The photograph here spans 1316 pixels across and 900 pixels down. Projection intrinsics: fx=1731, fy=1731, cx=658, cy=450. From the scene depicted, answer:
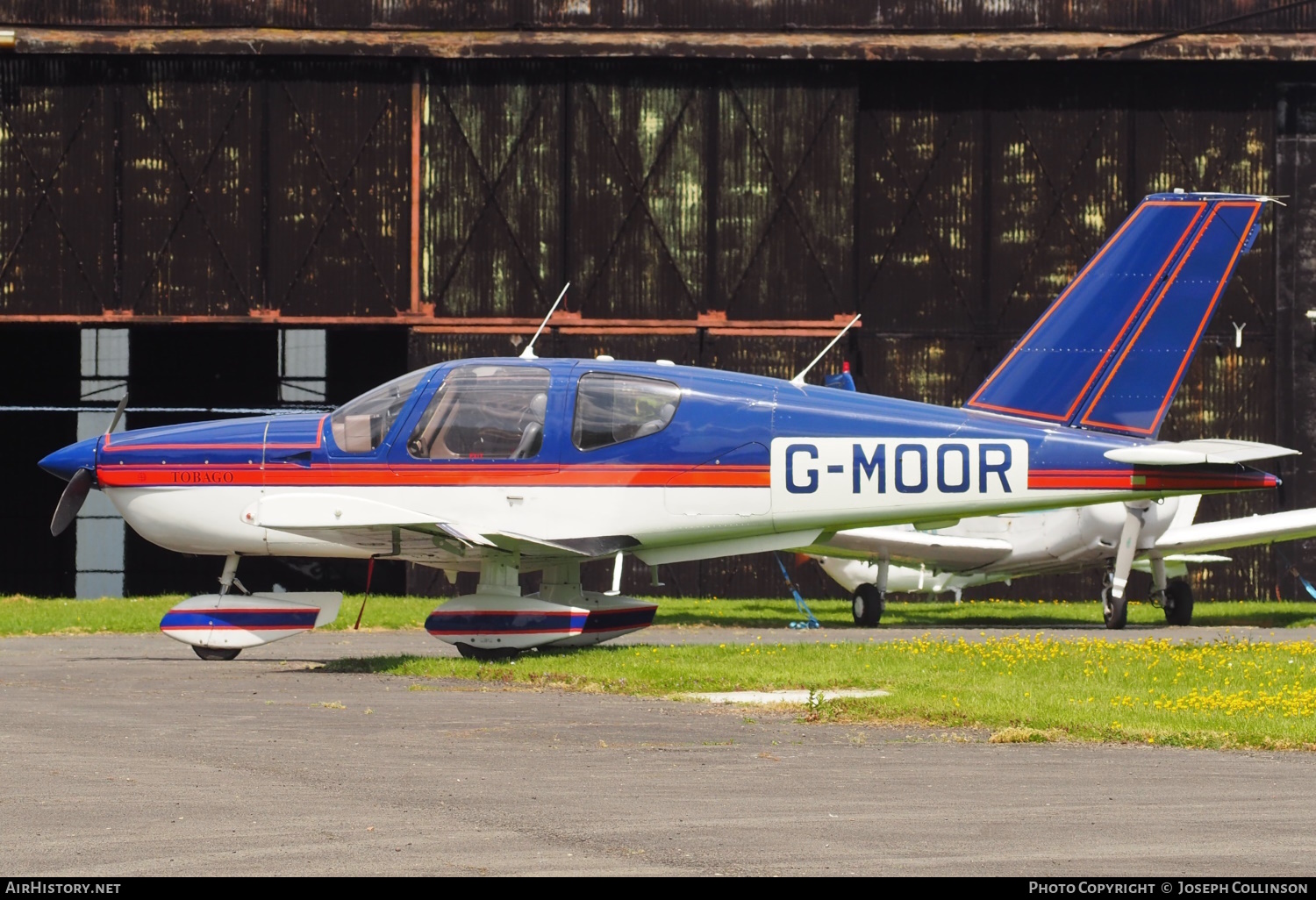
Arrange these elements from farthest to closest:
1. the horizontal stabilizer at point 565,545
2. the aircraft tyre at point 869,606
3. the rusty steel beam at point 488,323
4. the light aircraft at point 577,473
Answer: the rusty steel beam at point 488,323 → the aircraft tyre at point 869,606 → the light aircraft at point 577,473 → the horizontal stabilizer at point 565,545

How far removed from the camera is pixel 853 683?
44.4 feet

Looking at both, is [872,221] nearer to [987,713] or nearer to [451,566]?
[451,566]

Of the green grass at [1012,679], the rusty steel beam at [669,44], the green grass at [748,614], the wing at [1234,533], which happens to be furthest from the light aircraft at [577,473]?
the rusty steel beam at [669,44]

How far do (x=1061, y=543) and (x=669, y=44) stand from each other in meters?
11.8

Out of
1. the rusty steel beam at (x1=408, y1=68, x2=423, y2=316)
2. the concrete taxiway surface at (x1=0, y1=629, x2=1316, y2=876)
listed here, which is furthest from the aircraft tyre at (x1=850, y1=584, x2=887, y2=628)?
the concrete taxiway surface at (x1=0, y1=629, x2=1316, y2=876)

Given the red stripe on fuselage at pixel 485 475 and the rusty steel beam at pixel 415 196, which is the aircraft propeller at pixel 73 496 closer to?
the red stripe on fuselage at pixel 485 475

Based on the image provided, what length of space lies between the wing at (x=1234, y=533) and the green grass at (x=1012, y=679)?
7006 millimetres

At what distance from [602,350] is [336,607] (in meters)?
15.1

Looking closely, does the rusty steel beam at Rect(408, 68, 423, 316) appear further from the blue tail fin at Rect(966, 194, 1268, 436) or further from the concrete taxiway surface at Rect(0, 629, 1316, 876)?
the concrete taxiway surface at Rect(0, 629, 1316, 876)

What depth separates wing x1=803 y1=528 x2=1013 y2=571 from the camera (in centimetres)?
2389

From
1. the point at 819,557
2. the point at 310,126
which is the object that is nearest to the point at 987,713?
the point at 819,557

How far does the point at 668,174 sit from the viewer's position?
3070 cm

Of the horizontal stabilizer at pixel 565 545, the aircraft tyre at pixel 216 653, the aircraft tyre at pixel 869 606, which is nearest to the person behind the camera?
the horizontal stabilizer at pixel 565 545

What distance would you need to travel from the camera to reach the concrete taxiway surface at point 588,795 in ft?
22.4
